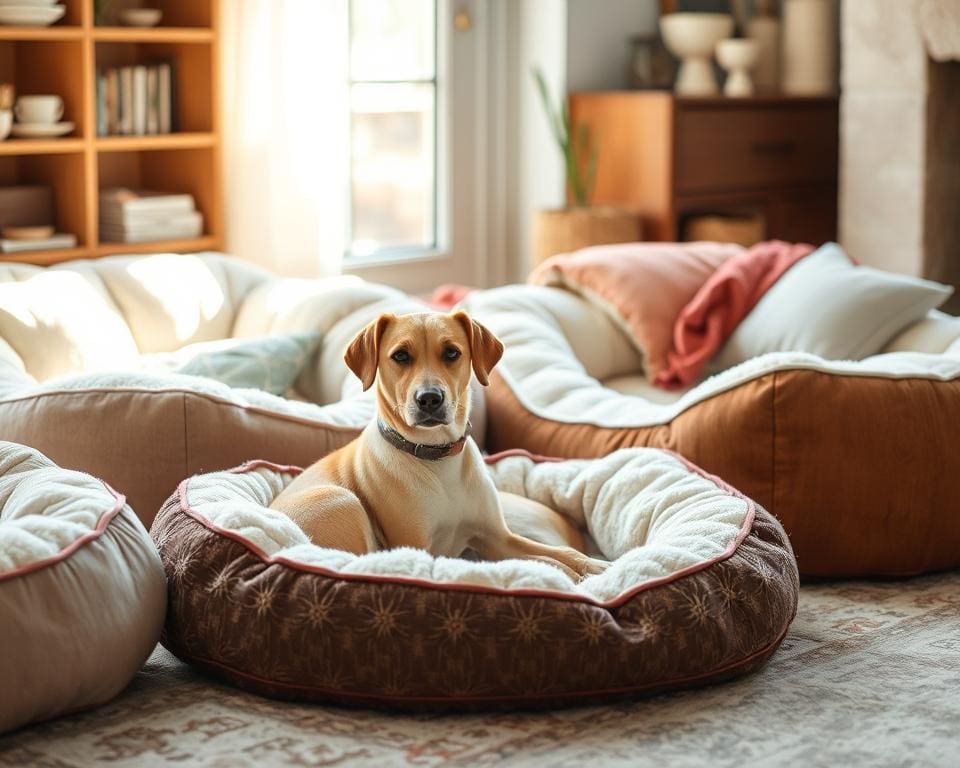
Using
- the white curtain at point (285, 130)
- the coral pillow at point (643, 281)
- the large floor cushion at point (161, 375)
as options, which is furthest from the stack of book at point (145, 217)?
the coral pillow at point (643, 281)

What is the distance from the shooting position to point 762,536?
252cm

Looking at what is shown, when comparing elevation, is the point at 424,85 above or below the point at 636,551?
above

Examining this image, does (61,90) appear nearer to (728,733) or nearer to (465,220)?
(465,220)

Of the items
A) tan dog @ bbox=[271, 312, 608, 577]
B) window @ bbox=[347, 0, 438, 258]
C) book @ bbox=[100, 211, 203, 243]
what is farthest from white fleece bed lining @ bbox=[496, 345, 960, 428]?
window @ bbox=[347, 0, 438, 258]

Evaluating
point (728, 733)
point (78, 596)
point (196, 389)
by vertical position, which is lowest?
point (728, 733)

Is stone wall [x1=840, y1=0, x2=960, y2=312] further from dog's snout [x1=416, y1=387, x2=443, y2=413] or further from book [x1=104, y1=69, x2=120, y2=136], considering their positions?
dog's snout [x1=416, y1=387, x2=443, y2=413]

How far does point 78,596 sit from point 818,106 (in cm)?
399

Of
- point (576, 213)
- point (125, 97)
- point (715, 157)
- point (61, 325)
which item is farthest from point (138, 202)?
point (715, 157)

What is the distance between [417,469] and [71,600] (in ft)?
2.17

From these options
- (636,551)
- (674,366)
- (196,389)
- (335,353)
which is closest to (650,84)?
A: (674,366)

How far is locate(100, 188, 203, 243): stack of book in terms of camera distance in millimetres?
4328

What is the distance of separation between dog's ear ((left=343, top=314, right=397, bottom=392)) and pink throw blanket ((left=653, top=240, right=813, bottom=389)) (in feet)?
4.47

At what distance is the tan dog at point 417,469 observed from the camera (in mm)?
2510

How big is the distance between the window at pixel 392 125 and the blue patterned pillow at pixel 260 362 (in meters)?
1.57
